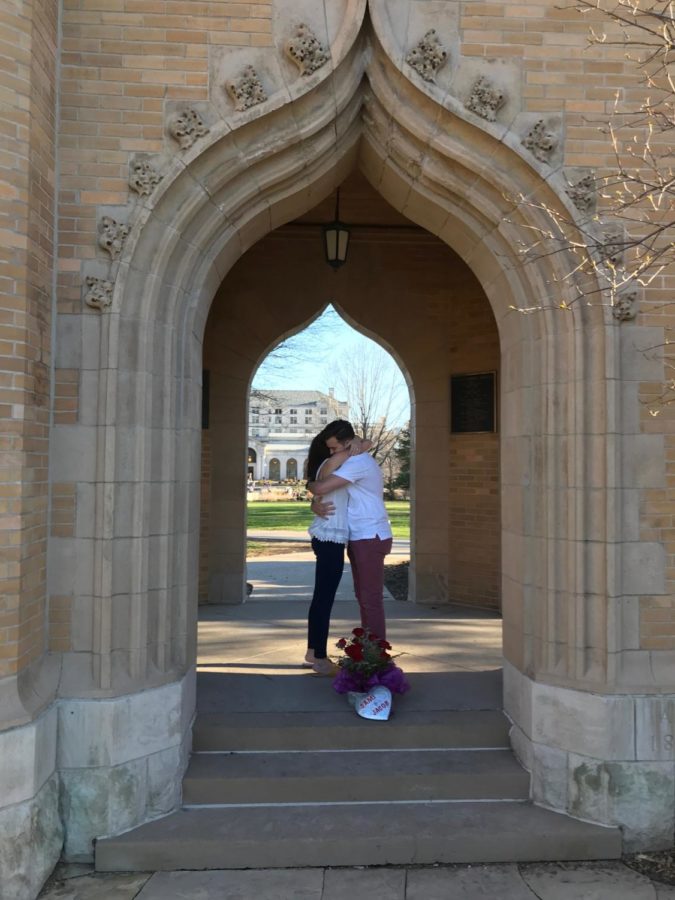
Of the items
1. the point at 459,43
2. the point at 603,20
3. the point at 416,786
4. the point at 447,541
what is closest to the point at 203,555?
the point at 447,541

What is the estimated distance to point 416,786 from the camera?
3.68 meters

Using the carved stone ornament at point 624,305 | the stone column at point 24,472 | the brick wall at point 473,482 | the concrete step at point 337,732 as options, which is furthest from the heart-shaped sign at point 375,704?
the brick wall at point 473,482

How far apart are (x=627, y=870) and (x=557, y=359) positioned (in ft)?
8.93

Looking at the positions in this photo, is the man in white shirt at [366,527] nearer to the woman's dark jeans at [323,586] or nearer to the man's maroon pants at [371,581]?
the man's maroon pants at [371,581]

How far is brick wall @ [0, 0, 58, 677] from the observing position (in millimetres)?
3096

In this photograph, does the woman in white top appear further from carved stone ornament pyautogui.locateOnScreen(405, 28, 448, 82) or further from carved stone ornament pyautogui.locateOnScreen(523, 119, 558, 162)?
carved stone ornament pyautogui.locateOnScreen(405, 28, 448, 82)

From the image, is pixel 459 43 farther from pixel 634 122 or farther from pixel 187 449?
pixel 187 449

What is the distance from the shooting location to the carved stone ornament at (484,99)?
3697 mm

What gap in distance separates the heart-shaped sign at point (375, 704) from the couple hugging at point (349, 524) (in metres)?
0.43

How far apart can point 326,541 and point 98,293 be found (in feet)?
7.31

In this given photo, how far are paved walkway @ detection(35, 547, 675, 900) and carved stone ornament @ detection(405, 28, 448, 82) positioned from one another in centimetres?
389

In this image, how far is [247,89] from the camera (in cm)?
359

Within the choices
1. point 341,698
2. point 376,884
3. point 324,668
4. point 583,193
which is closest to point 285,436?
point 324,668

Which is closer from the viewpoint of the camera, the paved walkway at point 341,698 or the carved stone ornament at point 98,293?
the paved walkway at point 341,698
